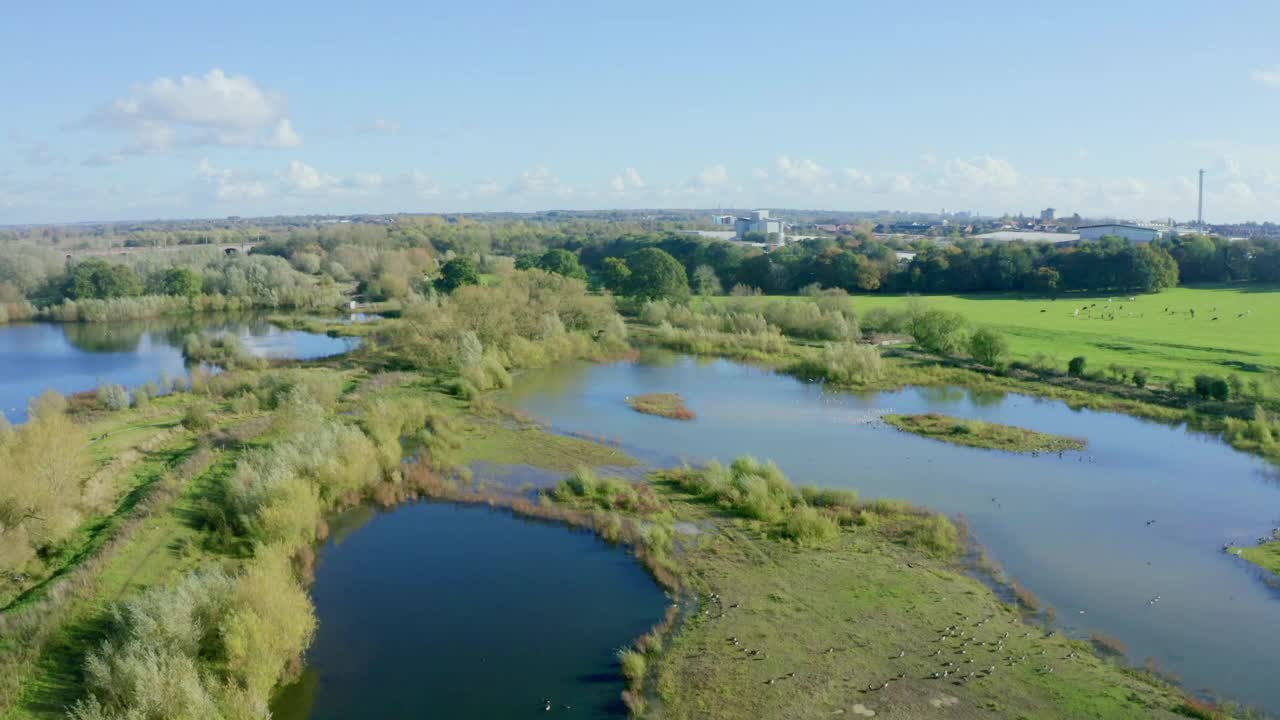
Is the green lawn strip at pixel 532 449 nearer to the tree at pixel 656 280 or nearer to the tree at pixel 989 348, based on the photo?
the tree at pixel 989 348

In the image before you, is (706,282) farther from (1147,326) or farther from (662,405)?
(662,405)

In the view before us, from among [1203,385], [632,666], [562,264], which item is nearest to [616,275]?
[562,264]

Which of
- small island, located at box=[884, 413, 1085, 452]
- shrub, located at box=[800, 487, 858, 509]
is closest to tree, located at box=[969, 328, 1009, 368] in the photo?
small island, located at box=[884, 413, 1085, 452]

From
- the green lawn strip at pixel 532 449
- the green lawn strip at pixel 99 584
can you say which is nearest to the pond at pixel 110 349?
the green lawn strip at pixel 532 449

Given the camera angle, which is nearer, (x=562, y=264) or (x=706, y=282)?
(x=706, y=282)

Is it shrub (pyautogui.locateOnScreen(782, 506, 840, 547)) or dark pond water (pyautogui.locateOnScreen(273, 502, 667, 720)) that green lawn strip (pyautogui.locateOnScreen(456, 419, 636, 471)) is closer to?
dark pond water (pyautogui.locateOnScreen(273, 502, 667, 720))

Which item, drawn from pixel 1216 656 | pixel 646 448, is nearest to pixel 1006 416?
pixel 646 448

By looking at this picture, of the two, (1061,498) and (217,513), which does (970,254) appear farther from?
(217,513)
